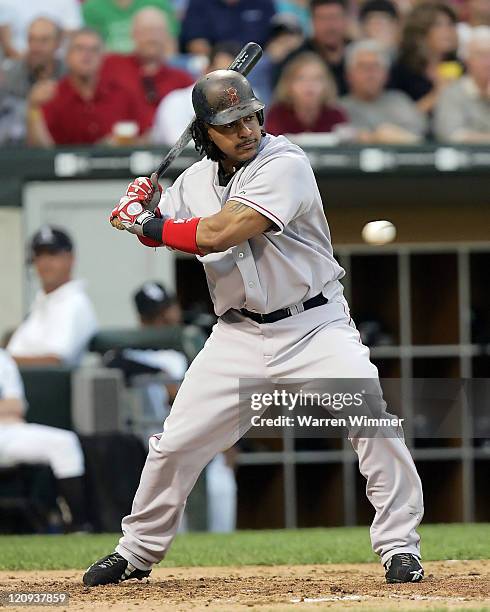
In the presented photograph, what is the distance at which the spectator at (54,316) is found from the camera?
25.2ft

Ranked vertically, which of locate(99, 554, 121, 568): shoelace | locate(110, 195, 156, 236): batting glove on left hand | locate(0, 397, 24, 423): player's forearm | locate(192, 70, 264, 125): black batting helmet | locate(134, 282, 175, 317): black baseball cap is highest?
locate(192, 70, 264, 125): black batting helmet

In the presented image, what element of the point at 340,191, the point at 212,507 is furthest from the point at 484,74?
the point at 212,507

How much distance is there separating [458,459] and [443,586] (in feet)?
15.3

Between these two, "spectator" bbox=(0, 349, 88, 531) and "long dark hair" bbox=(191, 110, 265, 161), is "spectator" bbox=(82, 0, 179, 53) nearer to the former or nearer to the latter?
"spectator" bbox=(0, 349, 88, 531)

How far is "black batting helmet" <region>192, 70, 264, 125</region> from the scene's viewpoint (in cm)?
Result: 402

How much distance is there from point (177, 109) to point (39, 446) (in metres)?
2.53

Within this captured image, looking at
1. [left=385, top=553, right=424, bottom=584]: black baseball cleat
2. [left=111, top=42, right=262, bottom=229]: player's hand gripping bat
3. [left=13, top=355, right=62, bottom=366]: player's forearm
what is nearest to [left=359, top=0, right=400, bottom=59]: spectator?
[left=13, top=355, right=62, bottom=366]: player's forearm

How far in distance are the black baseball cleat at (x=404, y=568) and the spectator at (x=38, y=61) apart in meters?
5.47

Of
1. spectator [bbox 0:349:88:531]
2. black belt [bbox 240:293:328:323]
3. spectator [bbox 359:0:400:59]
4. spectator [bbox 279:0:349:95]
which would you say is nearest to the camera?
black belt [bbox 240:293:328:323]

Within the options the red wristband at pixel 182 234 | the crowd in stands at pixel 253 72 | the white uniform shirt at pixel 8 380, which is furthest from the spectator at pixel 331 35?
the red wristband at pixel 182 234

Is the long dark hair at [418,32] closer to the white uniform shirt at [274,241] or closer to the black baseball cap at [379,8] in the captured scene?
the black baseball cap at [379,8]

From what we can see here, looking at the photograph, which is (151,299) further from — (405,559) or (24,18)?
(405,559)

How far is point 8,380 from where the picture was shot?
7.21 meters

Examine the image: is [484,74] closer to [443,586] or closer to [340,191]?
[340,191]
